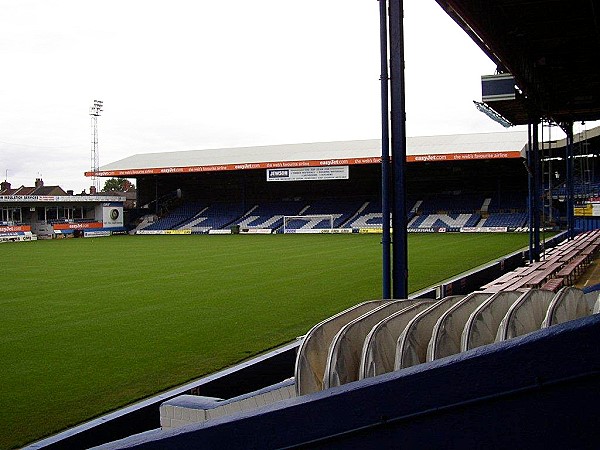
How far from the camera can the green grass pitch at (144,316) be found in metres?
7.66

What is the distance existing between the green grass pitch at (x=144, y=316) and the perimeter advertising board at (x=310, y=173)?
19.8 metres

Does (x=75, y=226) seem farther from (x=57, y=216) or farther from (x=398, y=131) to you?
(x=398, y=131)

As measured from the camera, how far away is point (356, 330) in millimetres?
3695

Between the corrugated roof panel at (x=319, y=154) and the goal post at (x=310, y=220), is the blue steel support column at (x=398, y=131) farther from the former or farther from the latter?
the goal post at (x=310, y=220)

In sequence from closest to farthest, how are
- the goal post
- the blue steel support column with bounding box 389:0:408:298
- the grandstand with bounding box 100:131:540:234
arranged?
the blue steel support column with bounding box 389:0:408:298 < the grandstand with bounding box 100:131:540:234 < the goal post

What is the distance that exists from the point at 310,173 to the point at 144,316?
34939 millimetres

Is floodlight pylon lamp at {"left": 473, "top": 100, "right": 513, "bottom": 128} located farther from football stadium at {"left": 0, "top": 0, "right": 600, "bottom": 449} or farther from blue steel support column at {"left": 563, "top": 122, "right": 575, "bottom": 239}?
blue steel support column at {"left": 563, "top": 122, "right": 575, "bottom": 239}

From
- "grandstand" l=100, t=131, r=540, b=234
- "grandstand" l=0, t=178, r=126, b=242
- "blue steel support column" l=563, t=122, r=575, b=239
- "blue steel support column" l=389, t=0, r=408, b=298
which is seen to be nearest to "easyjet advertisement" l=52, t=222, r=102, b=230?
"grandstand" l=0, t=178, r=126, b=242

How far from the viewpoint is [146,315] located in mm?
12844

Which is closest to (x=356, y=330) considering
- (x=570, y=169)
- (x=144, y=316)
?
(x=144, y=316)

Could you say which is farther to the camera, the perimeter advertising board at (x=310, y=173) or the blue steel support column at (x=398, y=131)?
the perimeter advertising board at (x=310, y=173)

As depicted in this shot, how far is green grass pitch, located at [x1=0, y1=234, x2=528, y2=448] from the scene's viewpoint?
7660 mm

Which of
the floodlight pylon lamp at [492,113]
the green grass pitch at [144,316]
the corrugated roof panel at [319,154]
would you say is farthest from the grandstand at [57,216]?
the floodlight pylon lamp at [492,113]

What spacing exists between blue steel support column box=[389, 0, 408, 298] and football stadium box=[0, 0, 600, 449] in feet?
0.06
